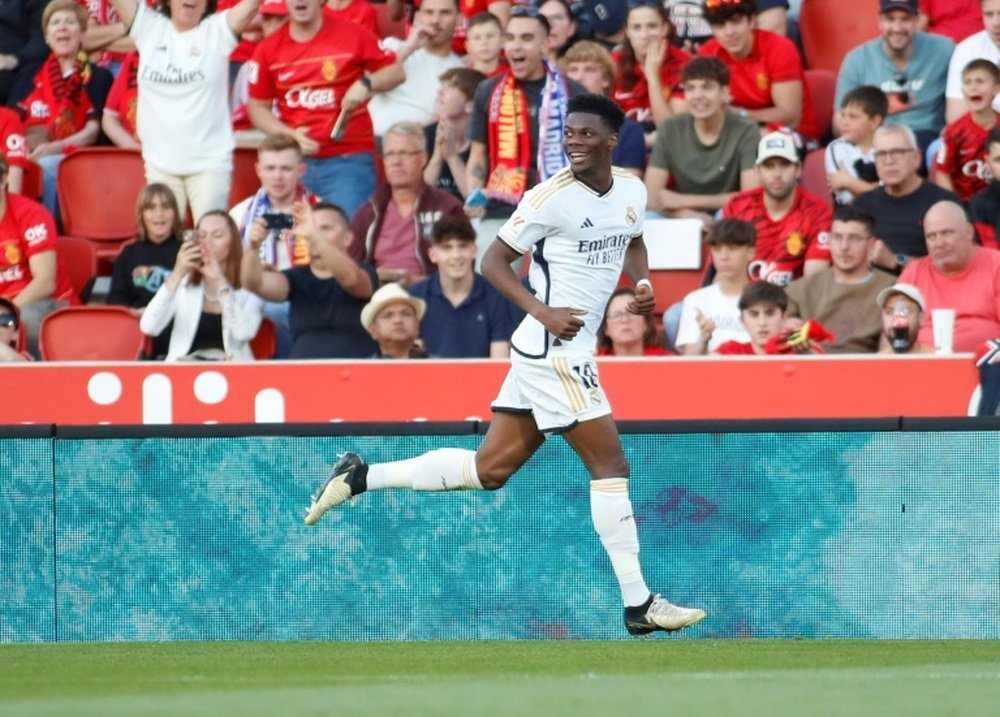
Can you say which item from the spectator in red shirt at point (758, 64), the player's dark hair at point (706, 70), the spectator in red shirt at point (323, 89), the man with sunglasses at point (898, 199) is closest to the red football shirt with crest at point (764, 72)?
the spectator in red shirt at point (758, 64)

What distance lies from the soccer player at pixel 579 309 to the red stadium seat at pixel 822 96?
5887 mm

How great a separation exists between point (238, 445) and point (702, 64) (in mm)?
4479

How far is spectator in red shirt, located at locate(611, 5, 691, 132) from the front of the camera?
13.1 meters

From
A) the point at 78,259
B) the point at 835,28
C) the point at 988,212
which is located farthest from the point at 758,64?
the point at 78,259

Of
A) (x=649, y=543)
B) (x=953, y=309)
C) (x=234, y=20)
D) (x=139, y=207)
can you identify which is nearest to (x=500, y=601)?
(x=649, y=543)

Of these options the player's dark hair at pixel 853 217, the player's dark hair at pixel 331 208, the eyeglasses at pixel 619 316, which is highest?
the player's dark hair at pixel 853 217

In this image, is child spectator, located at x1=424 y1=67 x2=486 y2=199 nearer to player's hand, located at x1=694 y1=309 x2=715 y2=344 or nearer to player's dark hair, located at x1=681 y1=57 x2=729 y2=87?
player's dark hair, located at x1=681 y1=57 x2=729 y2=87

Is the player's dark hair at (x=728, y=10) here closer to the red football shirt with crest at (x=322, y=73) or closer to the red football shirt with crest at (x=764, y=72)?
the red football shirt with crest at (x=764, y=72)

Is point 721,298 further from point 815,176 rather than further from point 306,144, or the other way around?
point 306,144

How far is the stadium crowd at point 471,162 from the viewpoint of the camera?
441 inches

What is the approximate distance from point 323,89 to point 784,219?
357 centimetres

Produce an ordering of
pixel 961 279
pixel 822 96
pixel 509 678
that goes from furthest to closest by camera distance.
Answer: pixel 822 96
pixel 961 279
pixel 509 678

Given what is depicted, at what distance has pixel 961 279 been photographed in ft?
36.0

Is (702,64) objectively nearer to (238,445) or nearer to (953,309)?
(953,309)
